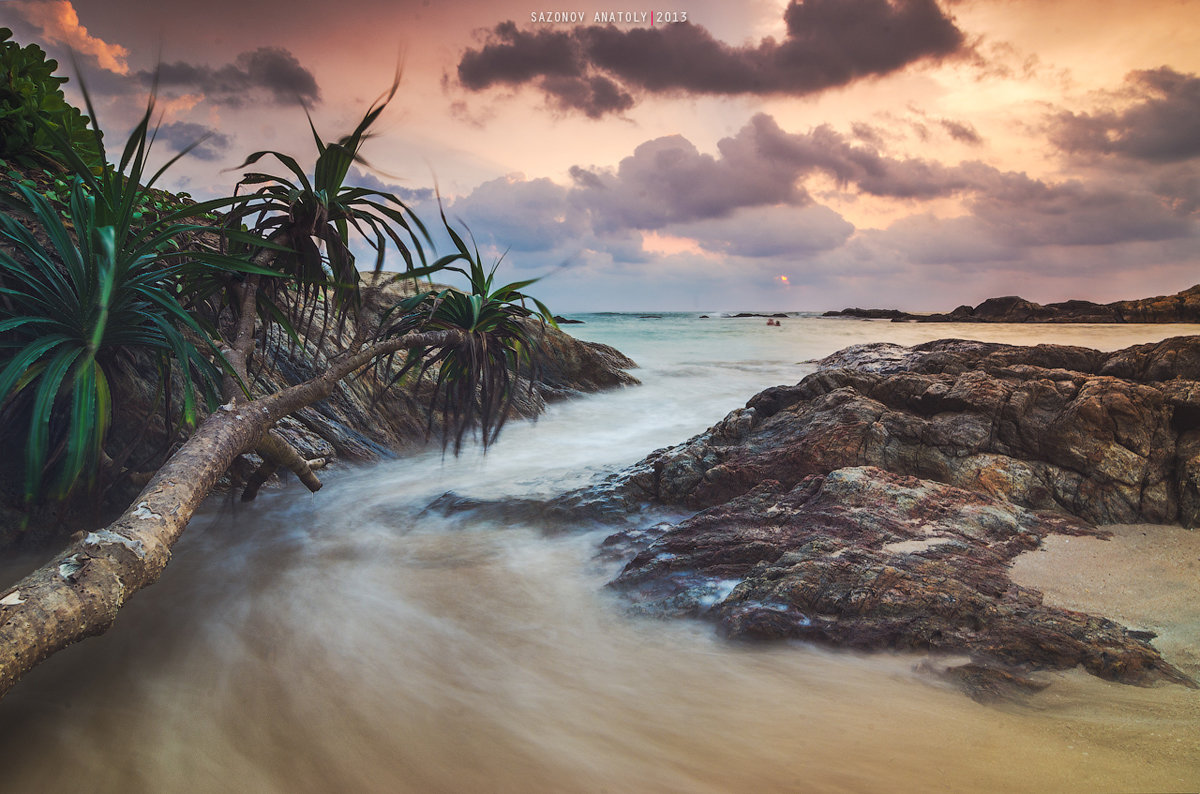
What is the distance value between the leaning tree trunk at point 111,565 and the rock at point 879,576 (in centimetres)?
205

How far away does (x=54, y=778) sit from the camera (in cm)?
170

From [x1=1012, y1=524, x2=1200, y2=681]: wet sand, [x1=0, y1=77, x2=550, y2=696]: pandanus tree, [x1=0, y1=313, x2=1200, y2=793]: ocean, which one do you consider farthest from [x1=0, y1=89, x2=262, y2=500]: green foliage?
[x1=1012, y1=524, x2=1200, y2=681]: wet sand

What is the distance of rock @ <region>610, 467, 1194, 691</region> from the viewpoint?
6.85 ft

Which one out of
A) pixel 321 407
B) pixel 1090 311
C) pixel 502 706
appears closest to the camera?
pixel 502 706

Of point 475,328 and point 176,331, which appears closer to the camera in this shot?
point 176,331

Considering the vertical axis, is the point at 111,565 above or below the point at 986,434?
below

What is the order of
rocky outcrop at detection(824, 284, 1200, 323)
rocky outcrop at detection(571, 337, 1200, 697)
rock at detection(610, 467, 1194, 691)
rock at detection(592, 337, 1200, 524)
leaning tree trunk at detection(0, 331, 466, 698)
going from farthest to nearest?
rocky outcrop at detection(824, 284, 1200, 323) → rock at detection(592, 337, 1200, 524) → rocky outcrop at detection(571, 337, 1200, 697) → rock at detection(610, 467, 1194, 691) → leaning tree trunk at detection(0, 331, 466, 698)

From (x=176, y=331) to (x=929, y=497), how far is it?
4.05 metres

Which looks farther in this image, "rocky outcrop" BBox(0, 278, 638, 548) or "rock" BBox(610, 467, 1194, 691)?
"rocky outcrop" BBox(0, 278, 638, 548)

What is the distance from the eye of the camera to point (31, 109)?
12.3ft

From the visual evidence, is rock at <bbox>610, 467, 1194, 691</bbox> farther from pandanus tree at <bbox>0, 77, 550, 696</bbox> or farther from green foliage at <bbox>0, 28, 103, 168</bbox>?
green foliage at <bbox>0, 28, 103, 168</bbox>

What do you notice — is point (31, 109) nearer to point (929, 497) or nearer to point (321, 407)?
point (321, 407)

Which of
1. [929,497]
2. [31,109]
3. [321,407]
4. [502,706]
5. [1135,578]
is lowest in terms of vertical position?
[502,706]

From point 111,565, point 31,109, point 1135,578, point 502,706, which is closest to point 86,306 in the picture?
point 111,565
